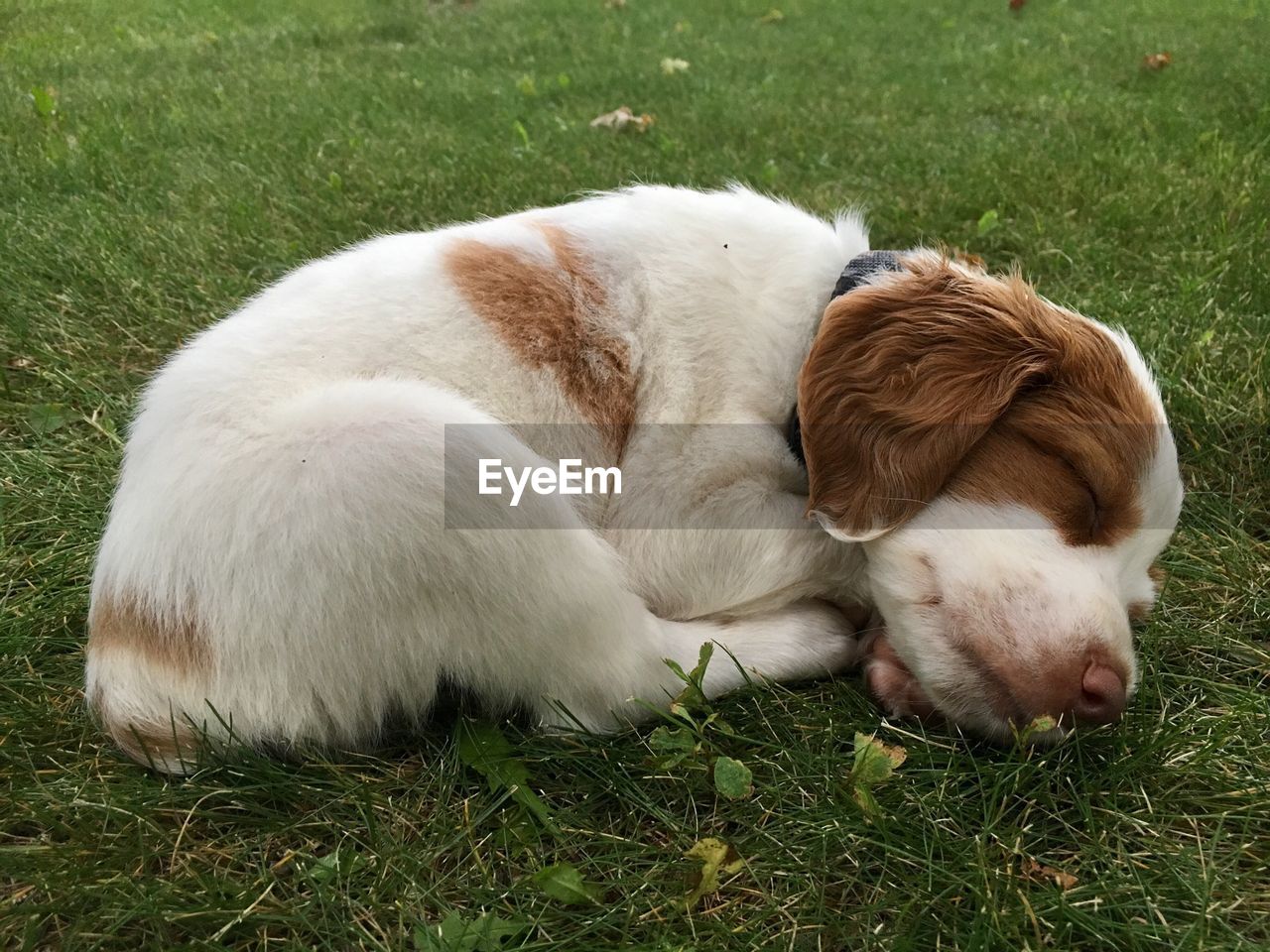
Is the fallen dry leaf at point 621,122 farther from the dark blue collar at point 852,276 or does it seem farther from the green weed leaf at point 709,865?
the green weed leaf at point 709,865

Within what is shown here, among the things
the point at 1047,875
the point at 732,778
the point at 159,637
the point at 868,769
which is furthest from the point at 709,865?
the point at 159,637

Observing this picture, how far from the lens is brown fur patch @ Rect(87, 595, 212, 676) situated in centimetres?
191

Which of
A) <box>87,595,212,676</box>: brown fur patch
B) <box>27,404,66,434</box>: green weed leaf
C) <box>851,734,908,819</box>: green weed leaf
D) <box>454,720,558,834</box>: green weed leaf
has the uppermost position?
<box>87,595,212,676</box>: brown fur patch

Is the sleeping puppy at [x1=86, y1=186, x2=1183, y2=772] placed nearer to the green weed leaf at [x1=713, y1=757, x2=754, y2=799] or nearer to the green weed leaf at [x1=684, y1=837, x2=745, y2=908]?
the green weed leaf at [x1=713, y1=757, x2=754, y2=799]

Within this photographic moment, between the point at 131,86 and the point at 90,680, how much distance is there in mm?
6765

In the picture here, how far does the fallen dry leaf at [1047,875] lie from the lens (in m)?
1.74

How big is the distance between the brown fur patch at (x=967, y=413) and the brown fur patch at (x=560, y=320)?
0.49 meters

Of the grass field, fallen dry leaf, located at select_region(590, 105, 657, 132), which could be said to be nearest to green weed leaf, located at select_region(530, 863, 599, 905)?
the grass field

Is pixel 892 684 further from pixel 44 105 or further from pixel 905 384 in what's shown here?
pixel 44 105

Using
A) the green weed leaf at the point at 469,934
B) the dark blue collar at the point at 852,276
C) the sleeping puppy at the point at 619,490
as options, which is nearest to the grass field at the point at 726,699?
the green weed leaf at the point at 469,934

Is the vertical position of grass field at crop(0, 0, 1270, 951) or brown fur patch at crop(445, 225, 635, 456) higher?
brown fur patch at crop(445, 225, 635, 456)

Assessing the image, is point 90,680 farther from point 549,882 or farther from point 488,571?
point 549,882

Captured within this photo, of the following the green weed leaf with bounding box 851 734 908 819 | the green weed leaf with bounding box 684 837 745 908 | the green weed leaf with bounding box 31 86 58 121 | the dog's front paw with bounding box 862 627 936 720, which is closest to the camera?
the green weed leaf with bounding box 684 837 745 908

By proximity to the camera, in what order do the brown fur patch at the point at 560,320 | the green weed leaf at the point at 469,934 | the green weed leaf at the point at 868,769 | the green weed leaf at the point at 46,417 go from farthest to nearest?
the green weed leaf at the point at 46,417, the brown fur patch at the point at 560,320, the green weed leaf at the point at 868,769, the green weed leaf at the point at 469,934
